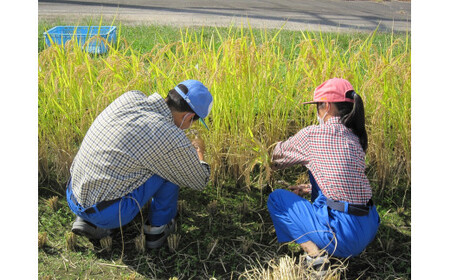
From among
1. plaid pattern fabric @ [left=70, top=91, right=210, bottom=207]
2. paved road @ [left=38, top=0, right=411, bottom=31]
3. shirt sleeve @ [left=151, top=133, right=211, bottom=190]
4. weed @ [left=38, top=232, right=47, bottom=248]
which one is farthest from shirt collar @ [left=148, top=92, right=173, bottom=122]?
paved road @ [left=38, top=0, right=411, bottom=31]

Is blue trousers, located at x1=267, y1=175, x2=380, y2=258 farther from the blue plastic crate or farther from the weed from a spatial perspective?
the blue plastic crate

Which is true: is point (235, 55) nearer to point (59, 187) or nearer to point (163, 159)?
point (163, 159)

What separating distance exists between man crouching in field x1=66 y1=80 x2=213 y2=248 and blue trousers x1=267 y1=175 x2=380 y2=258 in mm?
433

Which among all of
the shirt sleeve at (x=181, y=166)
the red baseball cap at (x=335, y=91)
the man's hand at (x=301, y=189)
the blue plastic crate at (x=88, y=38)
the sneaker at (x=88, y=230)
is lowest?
the sneaker at (x=88, y=230)

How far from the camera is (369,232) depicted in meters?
2.00

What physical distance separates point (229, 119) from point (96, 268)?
107 centimetres

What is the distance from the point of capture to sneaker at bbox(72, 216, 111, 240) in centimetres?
216

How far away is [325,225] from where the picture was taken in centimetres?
200

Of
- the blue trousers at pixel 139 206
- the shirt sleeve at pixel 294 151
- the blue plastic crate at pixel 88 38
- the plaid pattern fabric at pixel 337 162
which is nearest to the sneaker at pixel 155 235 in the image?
the blue trousers at pixel 139 206

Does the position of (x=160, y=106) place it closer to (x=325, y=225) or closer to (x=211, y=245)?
(x=211, y=245)

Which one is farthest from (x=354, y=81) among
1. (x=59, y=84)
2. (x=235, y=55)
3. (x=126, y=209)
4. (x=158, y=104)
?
(x=59, y=84)

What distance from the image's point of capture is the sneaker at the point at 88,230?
7.07 feet

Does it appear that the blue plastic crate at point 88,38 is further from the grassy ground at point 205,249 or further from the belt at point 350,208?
the belt at point 350,208

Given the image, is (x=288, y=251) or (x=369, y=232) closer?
(x=369, y=232)
